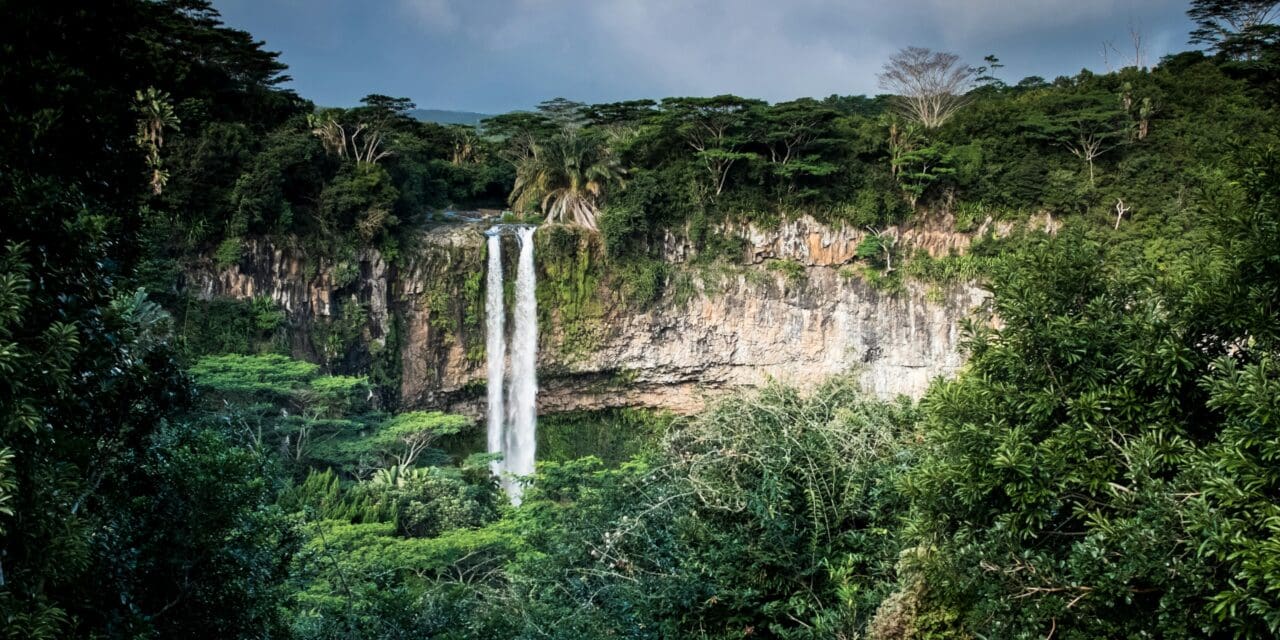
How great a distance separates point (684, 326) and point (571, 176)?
506 centimetres

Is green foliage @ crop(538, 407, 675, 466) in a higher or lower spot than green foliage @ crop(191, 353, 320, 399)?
lower

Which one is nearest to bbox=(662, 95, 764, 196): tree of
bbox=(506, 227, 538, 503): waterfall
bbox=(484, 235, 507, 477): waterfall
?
bbox=(506, 227, 538, 503): waterfall

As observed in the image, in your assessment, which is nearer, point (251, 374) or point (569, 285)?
point (251, 374)

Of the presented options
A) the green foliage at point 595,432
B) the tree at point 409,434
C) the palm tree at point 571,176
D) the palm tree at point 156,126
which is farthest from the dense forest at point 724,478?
the palm tree at point 571,176

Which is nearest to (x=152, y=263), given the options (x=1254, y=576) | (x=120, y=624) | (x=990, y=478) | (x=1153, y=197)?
(x=120, y=624)

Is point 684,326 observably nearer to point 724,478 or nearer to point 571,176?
point 571,176

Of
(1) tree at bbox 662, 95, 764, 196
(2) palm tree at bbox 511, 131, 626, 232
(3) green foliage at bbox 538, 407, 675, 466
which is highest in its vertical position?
(1) tree at bbox 662, 95, 764, 196

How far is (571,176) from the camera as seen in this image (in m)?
21.8

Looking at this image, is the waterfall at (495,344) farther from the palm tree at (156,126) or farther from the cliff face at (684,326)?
the palm tree at (156,126)

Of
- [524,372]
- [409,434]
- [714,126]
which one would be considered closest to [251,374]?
[409,434]

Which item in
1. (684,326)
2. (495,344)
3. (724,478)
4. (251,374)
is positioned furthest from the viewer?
(684,326)

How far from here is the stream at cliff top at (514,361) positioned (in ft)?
69.7

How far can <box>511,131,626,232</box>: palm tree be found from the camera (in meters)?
21.6

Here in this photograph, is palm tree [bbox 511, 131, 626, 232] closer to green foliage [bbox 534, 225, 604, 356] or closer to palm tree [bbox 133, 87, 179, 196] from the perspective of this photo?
green foliage [bbox 534, 225, 604, 356]
